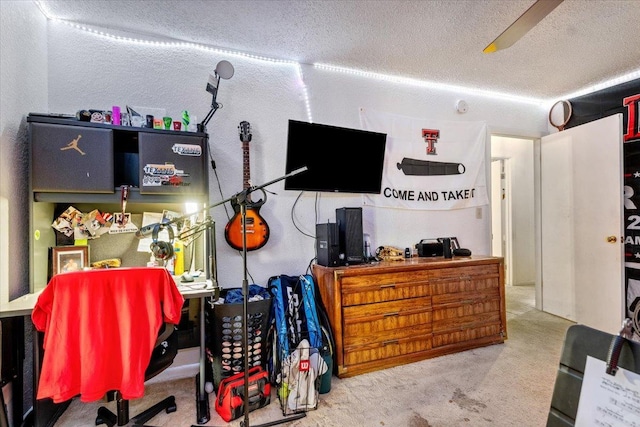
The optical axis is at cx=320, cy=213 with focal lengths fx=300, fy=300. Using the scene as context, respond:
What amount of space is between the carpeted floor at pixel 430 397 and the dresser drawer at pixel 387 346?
0.11 metres

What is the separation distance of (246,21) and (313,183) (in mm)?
1247

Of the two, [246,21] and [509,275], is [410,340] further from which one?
[509,275]

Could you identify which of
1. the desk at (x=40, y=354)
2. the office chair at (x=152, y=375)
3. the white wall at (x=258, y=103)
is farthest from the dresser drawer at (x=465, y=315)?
the office chair at (x=152, y=375)

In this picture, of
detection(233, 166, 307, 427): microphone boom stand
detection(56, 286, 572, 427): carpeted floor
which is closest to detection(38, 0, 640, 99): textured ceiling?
detection(233, 166, 307, 427): microphone boom stand

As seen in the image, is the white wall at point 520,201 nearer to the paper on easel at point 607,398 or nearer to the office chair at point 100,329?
the paper on easel at point 607,398

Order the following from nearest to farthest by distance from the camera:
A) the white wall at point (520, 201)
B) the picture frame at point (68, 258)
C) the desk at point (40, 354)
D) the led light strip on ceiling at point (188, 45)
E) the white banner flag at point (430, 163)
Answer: the desk at point (40, 354), the picture frame at point (68, 258), the led light strip on ceiling at point (188, 45), the white banner flag at point (430, 163), the white wall at point (520, 201)

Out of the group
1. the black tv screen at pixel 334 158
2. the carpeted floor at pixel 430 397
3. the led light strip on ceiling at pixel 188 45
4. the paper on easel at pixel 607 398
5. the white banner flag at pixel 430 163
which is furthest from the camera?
the white banner flag at pixel 430 163

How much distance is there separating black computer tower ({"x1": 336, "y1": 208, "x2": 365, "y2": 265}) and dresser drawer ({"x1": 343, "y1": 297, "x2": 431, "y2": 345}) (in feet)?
1.24

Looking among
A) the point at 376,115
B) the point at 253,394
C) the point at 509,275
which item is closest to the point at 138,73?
the point at 376,115

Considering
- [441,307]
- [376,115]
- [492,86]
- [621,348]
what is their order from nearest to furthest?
1. [621,348]
2. [441,307]
3. [376,115]
4. [492,86]

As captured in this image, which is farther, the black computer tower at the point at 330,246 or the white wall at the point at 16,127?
the black computer tower at the point at 330,246

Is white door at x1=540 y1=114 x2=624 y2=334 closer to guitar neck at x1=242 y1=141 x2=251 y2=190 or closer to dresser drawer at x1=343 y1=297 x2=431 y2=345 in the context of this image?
dresser drawer at x1=343 y1=297 x2=431 y2=345

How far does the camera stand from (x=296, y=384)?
1.79 m

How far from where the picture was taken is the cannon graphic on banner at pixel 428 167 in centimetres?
299
